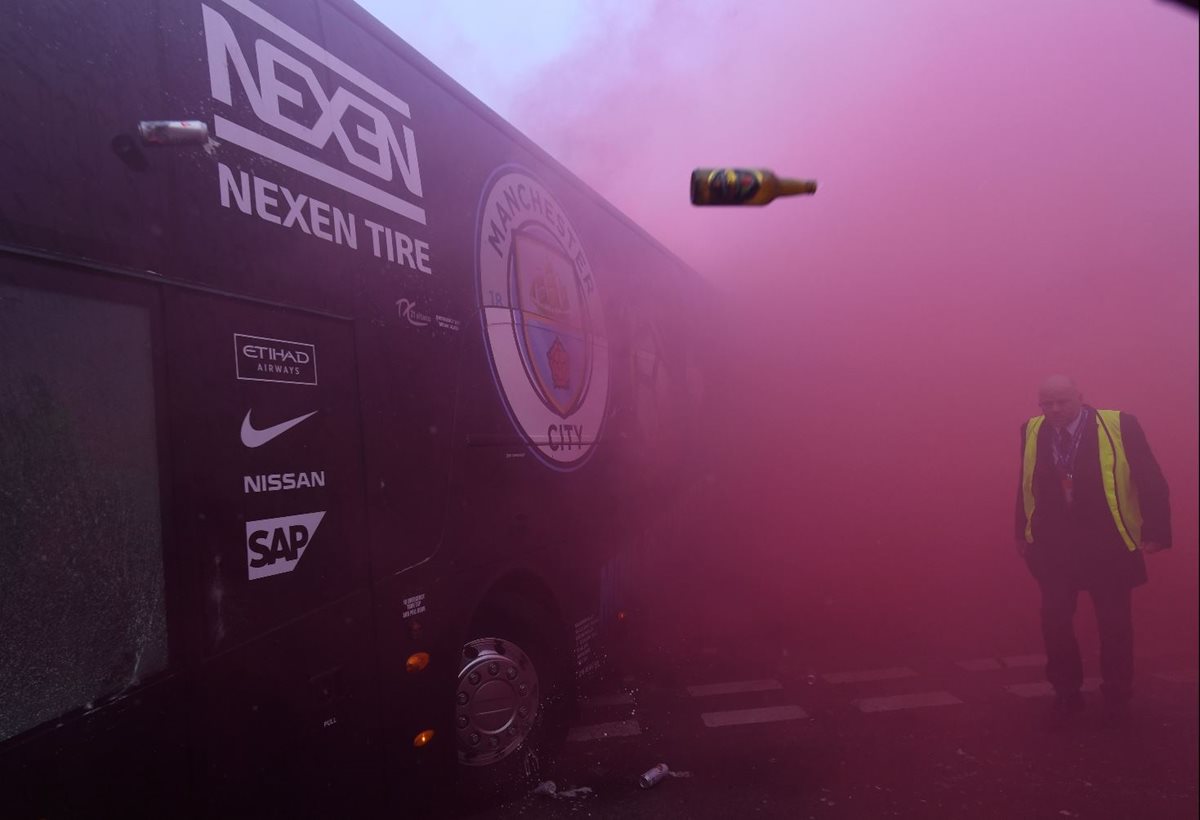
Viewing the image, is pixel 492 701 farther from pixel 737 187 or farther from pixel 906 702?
pixel 906 702

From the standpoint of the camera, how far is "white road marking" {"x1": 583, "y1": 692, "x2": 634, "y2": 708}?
458 centimetres

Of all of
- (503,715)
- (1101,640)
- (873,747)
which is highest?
(503,715)

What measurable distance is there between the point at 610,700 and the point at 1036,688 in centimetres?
240

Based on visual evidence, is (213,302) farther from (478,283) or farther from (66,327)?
(478,283)

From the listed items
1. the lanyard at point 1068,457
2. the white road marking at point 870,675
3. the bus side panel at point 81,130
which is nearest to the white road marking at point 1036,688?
the white road marking at point 870,675

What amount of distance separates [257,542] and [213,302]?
0.63 meters

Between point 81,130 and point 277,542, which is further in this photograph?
A: point 277,542

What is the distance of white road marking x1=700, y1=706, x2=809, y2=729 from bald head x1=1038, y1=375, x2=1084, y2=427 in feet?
6.63

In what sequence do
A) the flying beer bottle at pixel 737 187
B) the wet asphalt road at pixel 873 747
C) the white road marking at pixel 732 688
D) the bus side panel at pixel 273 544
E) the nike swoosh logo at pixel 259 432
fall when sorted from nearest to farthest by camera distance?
1. the bus side panel at pixel 273 544
2. the nike swoosh logo at pixel 259 432
3. the flying beer bottle at pixel 737 187
4. the wet asphalt road at pixel 873 747
5. the white road marking at pixel 732 688

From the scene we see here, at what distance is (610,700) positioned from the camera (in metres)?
4.66

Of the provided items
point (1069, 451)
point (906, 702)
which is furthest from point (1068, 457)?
point (906, 702)

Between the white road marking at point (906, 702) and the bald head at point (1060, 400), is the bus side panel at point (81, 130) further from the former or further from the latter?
the bald head at point (1060, 400)

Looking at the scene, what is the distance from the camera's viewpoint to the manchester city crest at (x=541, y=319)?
11.1 ft

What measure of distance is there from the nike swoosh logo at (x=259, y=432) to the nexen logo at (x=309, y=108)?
2.43 feet
